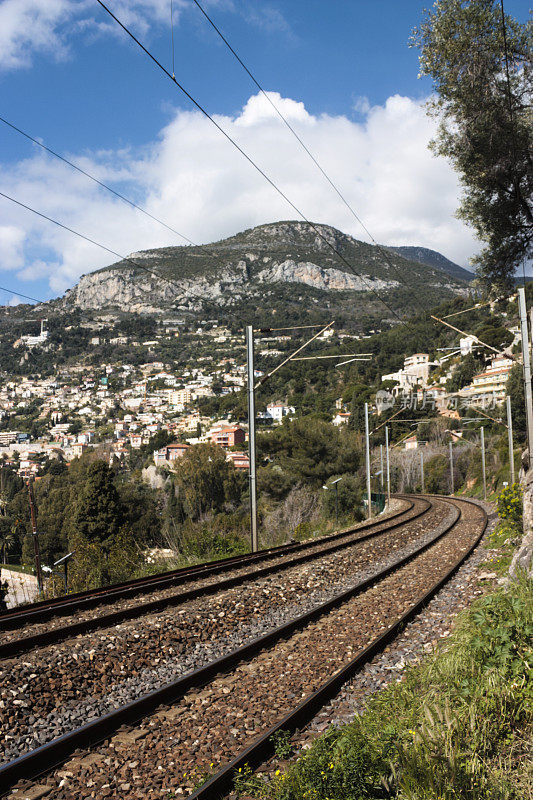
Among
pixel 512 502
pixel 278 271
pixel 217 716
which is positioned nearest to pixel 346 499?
pixel 512 502

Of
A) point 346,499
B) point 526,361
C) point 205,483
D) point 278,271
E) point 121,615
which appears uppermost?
point 278,271

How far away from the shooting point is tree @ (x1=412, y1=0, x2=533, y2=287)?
1329 cm

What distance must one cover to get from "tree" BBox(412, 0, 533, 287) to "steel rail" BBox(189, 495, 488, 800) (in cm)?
1108

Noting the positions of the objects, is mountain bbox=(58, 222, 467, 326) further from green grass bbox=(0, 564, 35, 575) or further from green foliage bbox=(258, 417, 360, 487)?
green foliage bbox=(258, 417, 360, 487)

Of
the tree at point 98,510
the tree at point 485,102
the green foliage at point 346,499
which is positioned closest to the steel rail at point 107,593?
the tree at point 485,102

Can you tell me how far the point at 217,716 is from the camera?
512 cm

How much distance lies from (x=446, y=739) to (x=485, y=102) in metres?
14.0

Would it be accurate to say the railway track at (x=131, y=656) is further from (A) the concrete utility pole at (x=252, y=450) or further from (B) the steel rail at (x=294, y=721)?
(A) the concrete utility pole at (x=252, y=450)

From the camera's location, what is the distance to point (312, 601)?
9.48m

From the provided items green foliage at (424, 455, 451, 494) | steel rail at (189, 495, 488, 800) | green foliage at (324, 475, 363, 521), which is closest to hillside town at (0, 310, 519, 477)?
green foliage at (424, 455, 451, 494)

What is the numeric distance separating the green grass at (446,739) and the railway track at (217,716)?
531 millimetres

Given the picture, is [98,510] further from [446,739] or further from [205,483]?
[446,739]

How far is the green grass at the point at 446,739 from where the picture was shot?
335cm

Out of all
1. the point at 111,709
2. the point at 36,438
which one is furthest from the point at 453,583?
the point at 36,438
